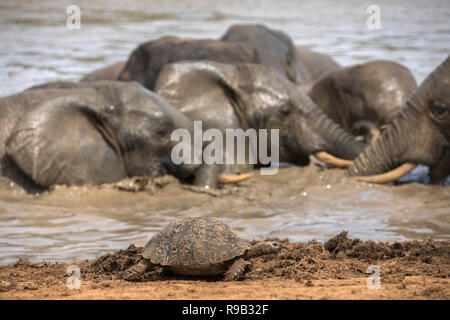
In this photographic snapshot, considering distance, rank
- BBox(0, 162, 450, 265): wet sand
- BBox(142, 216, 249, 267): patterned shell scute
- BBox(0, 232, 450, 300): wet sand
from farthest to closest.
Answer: BBox(0, 162, 450, 265): wet sand < BBox(142, 216, 249, 267): patterned shell scute < BBox(0, 232, 450, 300): wet sand

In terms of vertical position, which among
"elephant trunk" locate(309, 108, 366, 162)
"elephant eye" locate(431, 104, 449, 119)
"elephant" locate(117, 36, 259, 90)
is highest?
"elephant" locate(117, 36, 259, 90)

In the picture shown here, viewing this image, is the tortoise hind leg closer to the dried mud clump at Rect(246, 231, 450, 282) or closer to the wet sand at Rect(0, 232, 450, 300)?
the wet sand at Rect(0, 232, 450, 300)

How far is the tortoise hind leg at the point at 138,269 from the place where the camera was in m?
4.95

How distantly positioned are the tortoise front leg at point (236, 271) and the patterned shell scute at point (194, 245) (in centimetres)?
8

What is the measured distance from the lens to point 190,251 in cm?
480

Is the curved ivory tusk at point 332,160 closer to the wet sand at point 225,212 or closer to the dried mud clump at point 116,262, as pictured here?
the wet sand at point 225,212

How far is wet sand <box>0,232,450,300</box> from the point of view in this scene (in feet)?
14.5

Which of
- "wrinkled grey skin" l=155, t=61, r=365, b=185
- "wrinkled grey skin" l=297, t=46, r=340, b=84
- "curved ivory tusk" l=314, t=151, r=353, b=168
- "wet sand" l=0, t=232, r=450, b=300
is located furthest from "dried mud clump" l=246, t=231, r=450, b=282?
"wrinkled grey skin" l=297, t=46, r=340, b=84

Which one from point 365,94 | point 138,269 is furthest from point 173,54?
point 138,269

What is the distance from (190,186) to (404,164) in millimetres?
2055

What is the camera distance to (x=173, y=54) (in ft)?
35.8

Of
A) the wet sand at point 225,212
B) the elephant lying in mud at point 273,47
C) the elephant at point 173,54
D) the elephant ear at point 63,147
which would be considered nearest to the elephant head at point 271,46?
the elephant lying in mud at point 273,47

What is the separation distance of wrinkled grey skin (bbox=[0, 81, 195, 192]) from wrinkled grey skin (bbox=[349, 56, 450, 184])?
1.97m

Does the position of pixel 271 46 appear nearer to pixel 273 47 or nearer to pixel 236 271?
pixel 273 47
